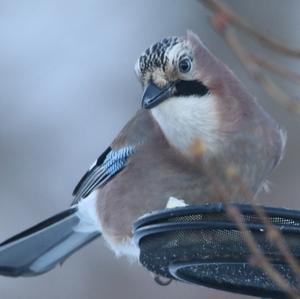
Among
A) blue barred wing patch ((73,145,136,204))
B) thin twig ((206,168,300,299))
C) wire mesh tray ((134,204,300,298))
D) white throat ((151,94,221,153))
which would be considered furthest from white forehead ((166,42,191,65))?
thin twig ((206,168,300,299))

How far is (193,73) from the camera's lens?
4.67 meters

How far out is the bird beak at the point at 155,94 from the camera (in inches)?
176

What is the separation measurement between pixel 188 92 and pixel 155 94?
0.78 ft

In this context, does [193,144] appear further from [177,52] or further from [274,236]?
[274,236]

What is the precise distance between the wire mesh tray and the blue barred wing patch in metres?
1.29

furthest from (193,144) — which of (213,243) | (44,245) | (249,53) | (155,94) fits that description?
(249,53)

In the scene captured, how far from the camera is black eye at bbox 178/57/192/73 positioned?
455 cm

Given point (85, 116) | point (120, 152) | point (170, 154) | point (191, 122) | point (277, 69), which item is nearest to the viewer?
point (277, 69)

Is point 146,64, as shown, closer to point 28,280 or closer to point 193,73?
point 193,73

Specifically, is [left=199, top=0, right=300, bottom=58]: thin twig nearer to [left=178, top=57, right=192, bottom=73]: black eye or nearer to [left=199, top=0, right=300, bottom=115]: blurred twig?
[left=199, top=0, right=300, bottom=115]: blurred twig

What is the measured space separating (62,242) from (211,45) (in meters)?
4.37

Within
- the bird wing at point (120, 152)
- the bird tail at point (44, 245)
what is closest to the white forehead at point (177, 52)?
the bird wing at point (120, 152)

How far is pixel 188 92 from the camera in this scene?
15.3 ft

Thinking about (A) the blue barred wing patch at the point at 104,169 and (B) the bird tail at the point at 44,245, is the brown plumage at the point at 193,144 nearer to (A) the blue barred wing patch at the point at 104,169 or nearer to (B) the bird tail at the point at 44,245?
(A) the blue barred wing patch at the point at 104,169
